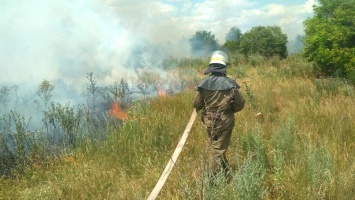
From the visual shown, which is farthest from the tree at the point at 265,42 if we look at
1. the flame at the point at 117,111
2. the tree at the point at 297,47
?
the flame at the point at 117,111

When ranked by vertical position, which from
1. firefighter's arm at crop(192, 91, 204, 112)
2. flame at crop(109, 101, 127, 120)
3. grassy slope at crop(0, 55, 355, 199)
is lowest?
grassy slope at crop(0, 55, 355, 199)

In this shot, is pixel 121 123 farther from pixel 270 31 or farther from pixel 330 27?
pixel 270 31

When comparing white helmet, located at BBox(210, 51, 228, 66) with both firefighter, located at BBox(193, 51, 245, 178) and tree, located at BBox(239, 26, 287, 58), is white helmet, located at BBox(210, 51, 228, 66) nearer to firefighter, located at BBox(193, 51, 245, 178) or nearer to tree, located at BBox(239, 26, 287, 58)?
firefighter, located at BBox(193, 51, 245, 178)

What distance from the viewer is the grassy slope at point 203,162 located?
2.72 m

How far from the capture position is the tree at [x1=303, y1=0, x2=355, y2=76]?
31.9 feet

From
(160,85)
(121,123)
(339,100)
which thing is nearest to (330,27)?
(339,100)

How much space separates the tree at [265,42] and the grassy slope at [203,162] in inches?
664

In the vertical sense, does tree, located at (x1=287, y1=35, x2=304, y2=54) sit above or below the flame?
above

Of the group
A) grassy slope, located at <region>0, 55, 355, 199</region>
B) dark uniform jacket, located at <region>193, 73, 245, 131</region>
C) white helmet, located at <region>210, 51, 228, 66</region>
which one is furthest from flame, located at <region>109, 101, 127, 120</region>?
white helmet, located at <region>210, 51, 228, 66</region>

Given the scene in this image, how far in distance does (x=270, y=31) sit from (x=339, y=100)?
19.0 meters

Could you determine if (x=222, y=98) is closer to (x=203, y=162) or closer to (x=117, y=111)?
(x=203, y=162)

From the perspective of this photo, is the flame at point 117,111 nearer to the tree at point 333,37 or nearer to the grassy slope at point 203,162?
the grassy slope at point 203,162

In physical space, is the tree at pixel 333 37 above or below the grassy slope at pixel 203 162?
above

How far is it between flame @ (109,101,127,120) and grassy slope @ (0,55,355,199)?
1.14 feet
